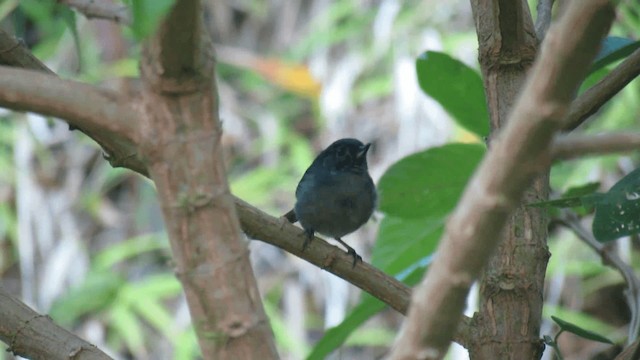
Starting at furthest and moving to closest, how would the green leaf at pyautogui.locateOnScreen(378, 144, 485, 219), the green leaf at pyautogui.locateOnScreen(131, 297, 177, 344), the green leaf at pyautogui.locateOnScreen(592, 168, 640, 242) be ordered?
the green leaf at pyautogui.locateOnScreen(131, 297, 177, 344) < the green leaf at pyautogui.locateOnScreen(378, 144, 485, 219) < the green leaf at pyautogui.locateOnScreen(592, 168, 640, 242)

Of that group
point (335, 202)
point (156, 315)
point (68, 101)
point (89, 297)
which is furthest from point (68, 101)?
point (156, 315)

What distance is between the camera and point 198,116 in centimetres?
90

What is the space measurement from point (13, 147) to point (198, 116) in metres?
4.52

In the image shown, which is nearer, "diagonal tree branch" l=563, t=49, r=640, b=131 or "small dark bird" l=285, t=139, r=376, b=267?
"diagonal tree branch" l=563, t=49, r=640, b=131

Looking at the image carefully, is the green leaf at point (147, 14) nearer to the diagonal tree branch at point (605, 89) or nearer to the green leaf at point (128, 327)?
the diagonal tree branch at point (605, 89)

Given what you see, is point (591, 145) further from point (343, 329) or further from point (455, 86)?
point (455, 86)

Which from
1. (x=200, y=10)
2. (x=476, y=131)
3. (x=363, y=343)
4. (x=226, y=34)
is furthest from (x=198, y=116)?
(x=226, y=34)

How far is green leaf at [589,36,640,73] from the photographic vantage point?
169 cm

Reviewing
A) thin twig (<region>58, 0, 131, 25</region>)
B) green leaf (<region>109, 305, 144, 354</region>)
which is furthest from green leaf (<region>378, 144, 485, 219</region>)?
green leaf (<region>109, 305, 144, 354</region>)

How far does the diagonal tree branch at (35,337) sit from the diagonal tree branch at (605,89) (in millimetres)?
773

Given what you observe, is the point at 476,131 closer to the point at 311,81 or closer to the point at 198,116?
the point at 198,116

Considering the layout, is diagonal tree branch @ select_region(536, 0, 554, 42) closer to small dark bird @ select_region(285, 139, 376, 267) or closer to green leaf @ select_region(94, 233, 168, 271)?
small dark bird @ select_region(285, 139, 376, 267)

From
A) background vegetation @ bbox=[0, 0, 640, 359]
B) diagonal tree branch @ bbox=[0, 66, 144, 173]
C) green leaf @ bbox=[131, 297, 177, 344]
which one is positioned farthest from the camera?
green leaf @ bbox=[131, 297, 177, 344]

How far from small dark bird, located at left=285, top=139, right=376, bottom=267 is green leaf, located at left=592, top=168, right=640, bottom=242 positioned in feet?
5.29
